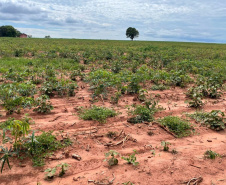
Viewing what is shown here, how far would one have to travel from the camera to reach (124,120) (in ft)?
14.9

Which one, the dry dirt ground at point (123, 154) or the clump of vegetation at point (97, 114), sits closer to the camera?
the dry dirt ground at point (123, 154)

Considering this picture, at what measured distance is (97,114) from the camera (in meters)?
4.54

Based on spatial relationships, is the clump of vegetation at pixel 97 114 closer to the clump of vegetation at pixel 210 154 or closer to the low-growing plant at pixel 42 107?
the low-growing plant at pixel 42 107

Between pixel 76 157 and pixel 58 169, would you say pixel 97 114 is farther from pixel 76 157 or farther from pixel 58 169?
pixel 58 169

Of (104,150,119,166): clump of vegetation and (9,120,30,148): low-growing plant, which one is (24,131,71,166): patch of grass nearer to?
(9,120,30,148): low-growing plant

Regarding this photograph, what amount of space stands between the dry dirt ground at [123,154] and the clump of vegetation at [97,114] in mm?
131

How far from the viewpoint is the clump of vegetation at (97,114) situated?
14.6 ft

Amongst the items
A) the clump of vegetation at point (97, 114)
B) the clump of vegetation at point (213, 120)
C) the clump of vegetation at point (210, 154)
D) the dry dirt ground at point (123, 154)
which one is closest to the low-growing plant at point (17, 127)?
the dry dirt ground at point (123, 154)

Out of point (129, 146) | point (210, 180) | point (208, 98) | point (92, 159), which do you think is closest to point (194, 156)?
point (210, 180)

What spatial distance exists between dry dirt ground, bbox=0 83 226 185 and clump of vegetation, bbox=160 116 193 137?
14 cm

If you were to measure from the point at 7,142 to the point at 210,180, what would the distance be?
325 centimetres

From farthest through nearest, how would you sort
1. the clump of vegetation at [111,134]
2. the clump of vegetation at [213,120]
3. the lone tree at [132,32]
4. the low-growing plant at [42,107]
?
1. the lone tree at [132,32]
2. the low-growing plant at [42,107]
3. the clump of vegetation at [213,120]
4. the clump of vegetation at [111,134]

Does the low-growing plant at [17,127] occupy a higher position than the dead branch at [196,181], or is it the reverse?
the low-growing plant at [17,127]

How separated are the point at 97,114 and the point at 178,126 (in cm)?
179
